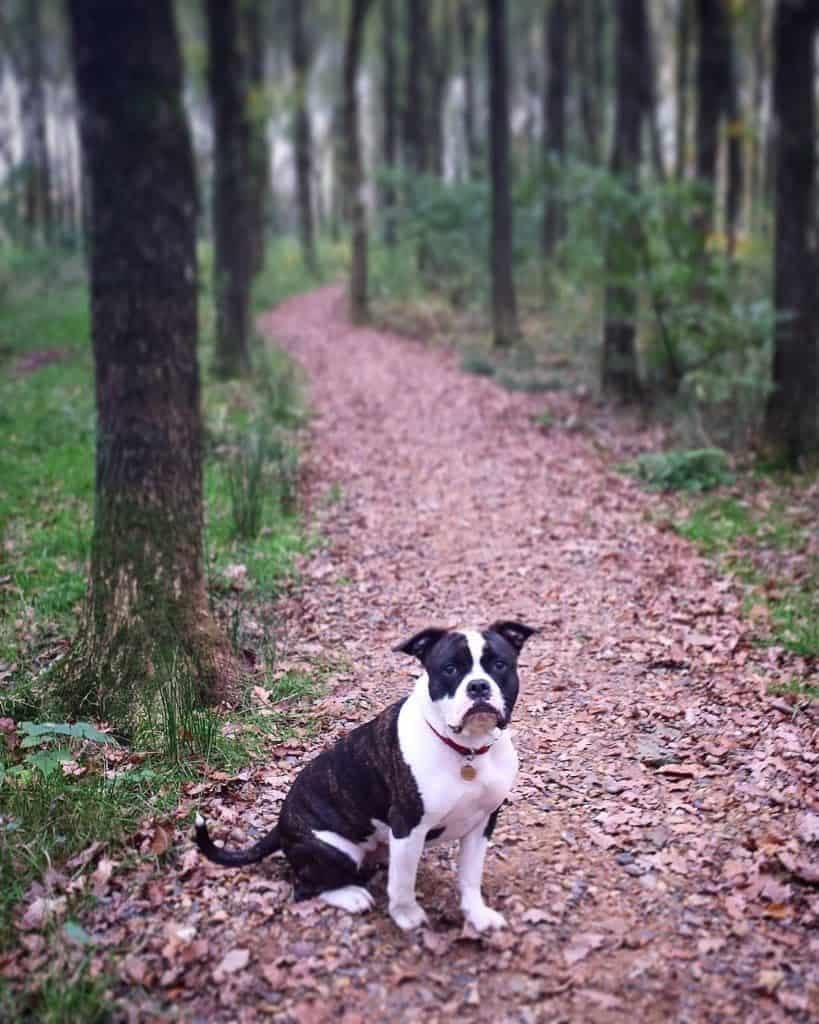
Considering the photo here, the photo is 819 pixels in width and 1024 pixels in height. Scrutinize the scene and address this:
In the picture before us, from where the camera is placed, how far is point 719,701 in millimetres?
6062

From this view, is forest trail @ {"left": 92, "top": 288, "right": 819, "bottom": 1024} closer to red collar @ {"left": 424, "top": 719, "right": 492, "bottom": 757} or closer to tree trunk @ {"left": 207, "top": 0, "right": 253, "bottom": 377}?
red collar @ {"left": 424, "top": 719, "right": 492, "bottom": 757}

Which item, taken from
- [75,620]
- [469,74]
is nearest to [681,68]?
[469,74]

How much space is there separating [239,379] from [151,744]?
1193 centimetres

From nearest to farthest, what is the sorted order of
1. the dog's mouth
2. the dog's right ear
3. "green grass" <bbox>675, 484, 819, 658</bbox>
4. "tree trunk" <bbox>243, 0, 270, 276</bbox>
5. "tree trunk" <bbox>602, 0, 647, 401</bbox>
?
the dog's mouth < the dog's right ear < "green grass" <bbox>675, 484, 819, 658</bbox> < "tree trunk" <bbox>602, 0, 647, 401</bbox> < "tree trunk" <bbox>243, 0, 270, 276</bbox>

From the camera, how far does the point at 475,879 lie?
3967 mm

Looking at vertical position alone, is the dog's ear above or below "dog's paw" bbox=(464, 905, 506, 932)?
above

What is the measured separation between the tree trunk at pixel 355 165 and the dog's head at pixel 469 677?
2157cm

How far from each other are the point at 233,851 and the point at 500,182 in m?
17.3

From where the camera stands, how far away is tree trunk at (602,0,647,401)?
1378 centimetres

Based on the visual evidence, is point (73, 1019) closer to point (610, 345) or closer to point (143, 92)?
point (143, 92)

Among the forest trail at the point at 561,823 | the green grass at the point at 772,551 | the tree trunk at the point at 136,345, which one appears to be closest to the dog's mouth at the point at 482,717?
the forest trail at the point at 561,823

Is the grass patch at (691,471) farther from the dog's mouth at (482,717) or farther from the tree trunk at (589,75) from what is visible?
the tree trunk at (589,75)

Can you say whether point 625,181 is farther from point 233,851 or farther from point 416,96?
point 416,96

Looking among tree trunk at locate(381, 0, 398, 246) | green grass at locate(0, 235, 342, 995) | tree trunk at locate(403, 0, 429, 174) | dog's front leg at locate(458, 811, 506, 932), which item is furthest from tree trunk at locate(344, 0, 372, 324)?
dog's front leg at locate(458, 811, 506, 932)
